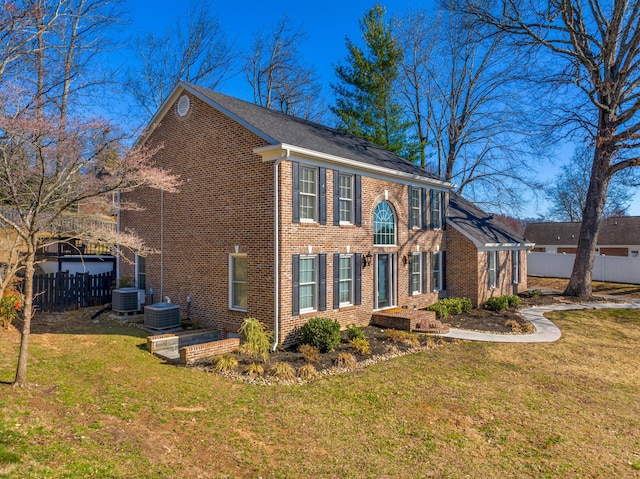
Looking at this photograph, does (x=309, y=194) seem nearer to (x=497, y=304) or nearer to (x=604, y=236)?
(x=497, y=304)

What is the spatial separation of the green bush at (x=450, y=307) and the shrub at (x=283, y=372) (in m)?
8.51

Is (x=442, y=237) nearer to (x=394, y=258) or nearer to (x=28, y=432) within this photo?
(x=394, y=258)

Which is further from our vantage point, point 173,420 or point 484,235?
point 484,235

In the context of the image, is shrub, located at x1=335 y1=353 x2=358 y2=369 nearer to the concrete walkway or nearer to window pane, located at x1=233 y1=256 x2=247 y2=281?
window pane, located at x1=233 y1=256 x2=247 y2=281

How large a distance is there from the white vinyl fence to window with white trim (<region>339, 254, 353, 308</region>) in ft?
76.4

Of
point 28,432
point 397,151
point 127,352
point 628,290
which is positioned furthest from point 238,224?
point 628,290

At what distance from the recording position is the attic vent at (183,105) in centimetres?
1358

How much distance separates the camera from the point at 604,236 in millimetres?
37906

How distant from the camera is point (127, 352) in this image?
33.1ft

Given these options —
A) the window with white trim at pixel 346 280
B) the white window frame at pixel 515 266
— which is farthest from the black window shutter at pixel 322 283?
the white window frame at pixel 515 266

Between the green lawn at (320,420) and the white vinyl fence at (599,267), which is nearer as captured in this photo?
the green lawn at (320,420)

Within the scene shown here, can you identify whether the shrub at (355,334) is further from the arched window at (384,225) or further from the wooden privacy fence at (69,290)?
the wooden privacy fence at (69,290)

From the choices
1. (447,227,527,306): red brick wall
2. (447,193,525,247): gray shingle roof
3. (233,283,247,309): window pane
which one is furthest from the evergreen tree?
(233,283,247,309): window pane

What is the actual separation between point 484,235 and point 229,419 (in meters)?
16.3
